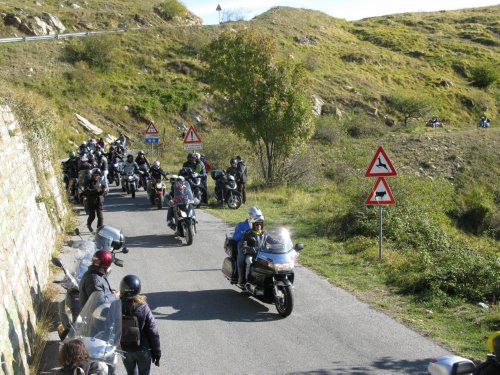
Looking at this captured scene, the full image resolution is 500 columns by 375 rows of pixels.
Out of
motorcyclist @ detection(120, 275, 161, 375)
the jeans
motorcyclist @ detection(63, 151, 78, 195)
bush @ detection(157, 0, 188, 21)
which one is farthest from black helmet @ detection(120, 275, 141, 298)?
bush @ detection(157, 0, 188, 21)

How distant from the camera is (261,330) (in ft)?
28.5

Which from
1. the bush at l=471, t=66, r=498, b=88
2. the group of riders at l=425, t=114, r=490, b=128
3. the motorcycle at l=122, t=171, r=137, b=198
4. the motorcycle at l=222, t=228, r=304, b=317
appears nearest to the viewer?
the motorcycle at l=222, t=228, r=304, b=317

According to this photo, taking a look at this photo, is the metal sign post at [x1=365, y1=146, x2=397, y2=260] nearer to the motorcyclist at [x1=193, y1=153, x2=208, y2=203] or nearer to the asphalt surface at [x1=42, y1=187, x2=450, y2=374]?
the asphalt surface at [x1=42, y1=187, x2=450, y2=374]

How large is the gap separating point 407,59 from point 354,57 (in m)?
9.61

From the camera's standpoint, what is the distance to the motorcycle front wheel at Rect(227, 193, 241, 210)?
20.3m

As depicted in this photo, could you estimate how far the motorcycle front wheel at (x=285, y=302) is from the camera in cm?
909

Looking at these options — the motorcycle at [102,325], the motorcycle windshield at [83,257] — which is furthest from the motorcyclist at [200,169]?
the motorcycle at [102,325]

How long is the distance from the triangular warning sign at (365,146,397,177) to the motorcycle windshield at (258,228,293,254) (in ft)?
12.3

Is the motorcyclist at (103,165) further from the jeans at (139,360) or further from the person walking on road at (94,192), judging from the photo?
the jeans at (139,360)

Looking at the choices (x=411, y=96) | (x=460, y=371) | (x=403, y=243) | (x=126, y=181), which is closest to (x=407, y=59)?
(x=411, y=96)

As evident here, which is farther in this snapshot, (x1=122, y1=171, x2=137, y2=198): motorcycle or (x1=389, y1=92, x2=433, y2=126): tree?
(x1=389, y1=92, x2=433, y2=126): tree

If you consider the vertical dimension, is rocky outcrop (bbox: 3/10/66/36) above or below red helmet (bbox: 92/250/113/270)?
above

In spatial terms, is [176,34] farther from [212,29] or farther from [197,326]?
[197,326]

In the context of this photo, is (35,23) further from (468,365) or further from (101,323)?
(468,365)
